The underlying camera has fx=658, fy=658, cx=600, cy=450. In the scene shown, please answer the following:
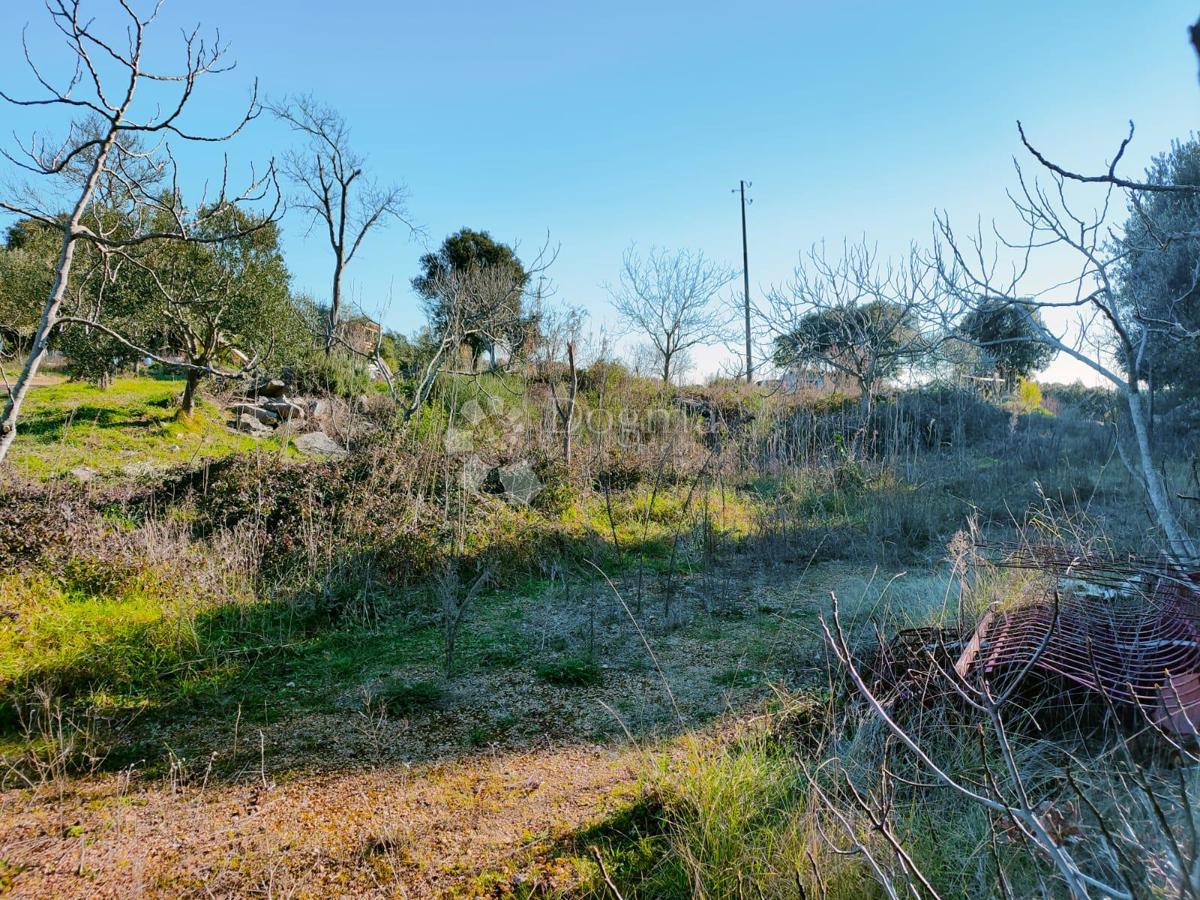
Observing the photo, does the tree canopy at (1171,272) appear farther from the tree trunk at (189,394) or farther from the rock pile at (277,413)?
the tree trunk at (189,394)

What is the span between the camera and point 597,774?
2.49m

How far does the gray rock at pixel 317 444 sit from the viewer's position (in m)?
8.26

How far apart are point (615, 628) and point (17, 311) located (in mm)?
11876

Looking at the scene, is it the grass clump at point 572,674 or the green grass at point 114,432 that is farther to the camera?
the green grass at point 114,432

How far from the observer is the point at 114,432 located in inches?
319

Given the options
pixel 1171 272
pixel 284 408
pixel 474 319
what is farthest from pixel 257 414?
pixel 1171 272

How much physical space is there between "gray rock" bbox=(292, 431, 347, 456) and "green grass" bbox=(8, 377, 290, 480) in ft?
Answer: 1.08

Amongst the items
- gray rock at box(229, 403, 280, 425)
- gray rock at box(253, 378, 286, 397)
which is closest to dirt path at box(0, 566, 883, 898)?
gray rock at box(229, 403, 280, 425)

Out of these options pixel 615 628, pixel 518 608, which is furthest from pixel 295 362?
pixel 615 628

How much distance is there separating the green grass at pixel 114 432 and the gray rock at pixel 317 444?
1.08ft

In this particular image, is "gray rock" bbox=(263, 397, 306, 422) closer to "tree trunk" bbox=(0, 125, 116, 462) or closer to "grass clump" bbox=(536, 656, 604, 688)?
"grass clump" bbox=(536, 656, 604, 688)


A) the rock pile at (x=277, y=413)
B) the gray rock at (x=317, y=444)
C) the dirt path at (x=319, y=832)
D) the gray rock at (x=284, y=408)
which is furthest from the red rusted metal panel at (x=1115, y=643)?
the gray rock at (x=284, y=408)

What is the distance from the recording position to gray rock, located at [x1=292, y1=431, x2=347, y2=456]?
8258 mm

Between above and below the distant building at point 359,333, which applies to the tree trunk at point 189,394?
below
